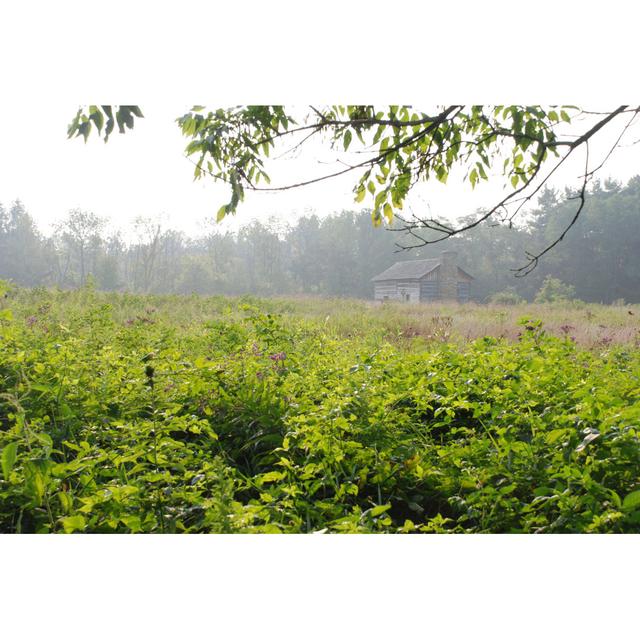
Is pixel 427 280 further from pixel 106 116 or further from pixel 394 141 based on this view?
pixel 106 116

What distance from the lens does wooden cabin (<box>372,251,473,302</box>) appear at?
4.18 meters

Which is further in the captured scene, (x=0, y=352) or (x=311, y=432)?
(x=0, y=352)

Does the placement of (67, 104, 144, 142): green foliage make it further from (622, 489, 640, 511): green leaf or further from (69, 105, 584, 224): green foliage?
(622, 489, 640, 511): green leaf

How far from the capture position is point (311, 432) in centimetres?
190

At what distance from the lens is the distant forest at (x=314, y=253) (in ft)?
12.9

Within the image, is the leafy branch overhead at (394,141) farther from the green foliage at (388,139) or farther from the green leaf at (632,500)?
the green leaf at (632,500)

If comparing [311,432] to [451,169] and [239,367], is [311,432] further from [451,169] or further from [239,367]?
[451,169]

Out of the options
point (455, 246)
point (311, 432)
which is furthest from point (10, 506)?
point (455, 246)

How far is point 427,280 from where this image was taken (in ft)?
14.0
